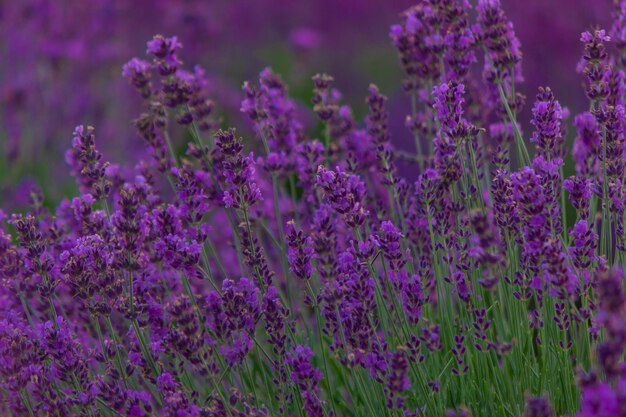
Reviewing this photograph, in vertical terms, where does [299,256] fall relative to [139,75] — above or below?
below

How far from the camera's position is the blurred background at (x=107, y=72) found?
679 cm

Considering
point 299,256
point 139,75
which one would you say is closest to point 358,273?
point 299,256

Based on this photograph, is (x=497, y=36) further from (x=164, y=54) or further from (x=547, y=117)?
(x=164, y=54)

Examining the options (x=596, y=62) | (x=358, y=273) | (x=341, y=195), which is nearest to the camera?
(x=341, y=195)

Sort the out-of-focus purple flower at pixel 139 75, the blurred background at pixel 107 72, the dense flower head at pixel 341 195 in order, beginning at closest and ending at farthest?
the dense flower head at pixel 341 195, the out-of-focus purple flower at pixel 139 75, the blurred background at pixel 107 72

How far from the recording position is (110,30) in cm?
754

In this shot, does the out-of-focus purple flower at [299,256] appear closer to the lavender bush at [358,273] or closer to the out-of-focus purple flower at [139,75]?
the lavender bush at [358,273]

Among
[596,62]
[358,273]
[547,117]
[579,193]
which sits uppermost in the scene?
[596,62]

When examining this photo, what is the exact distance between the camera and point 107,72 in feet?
25.9

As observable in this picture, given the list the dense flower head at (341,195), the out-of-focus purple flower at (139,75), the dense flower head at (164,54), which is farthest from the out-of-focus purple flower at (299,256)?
the out-of-focus purple flower at (139,75)

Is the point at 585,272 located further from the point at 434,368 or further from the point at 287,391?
the point at 287,391

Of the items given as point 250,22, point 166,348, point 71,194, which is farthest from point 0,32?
point 166,348

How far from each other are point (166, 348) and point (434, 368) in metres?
0.77

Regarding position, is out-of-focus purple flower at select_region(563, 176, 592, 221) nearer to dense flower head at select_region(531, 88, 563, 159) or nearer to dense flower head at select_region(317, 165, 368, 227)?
dense flower head at select_region(531, 88, 563, 159)
